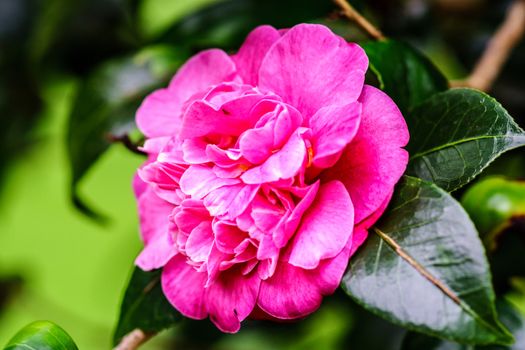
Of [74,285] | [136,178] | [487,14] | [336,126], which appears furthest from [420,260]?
[74,285]

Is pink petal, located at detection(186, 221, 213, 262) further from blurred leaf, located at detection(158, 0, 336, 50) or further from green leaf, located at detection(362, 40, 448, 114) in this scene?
blurred leaf, located at detection(158, 0, 336, 50)

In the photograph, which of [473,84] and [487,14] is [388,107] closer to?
[473,84]

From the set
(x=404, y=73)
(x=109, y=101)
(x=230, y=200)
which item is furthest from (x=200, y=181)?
(x=109, y=101)

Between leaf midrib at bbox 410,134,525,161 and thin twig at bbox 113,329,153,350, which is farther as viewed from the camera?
thin twig at bbox 113,329,153,350

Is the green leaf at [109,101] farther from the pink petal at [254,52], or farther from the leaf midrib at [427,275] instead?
the leaf midrib at [427,275]

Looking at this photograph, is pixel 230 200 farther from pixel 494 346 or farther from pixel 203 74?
pixel 494 346

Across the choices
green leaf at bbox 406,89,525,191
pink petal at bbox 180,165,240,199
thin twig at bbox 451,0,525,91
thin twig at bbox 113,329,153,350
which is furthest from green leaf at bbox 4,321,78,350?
thin twig at bbox 451,0,525,91
